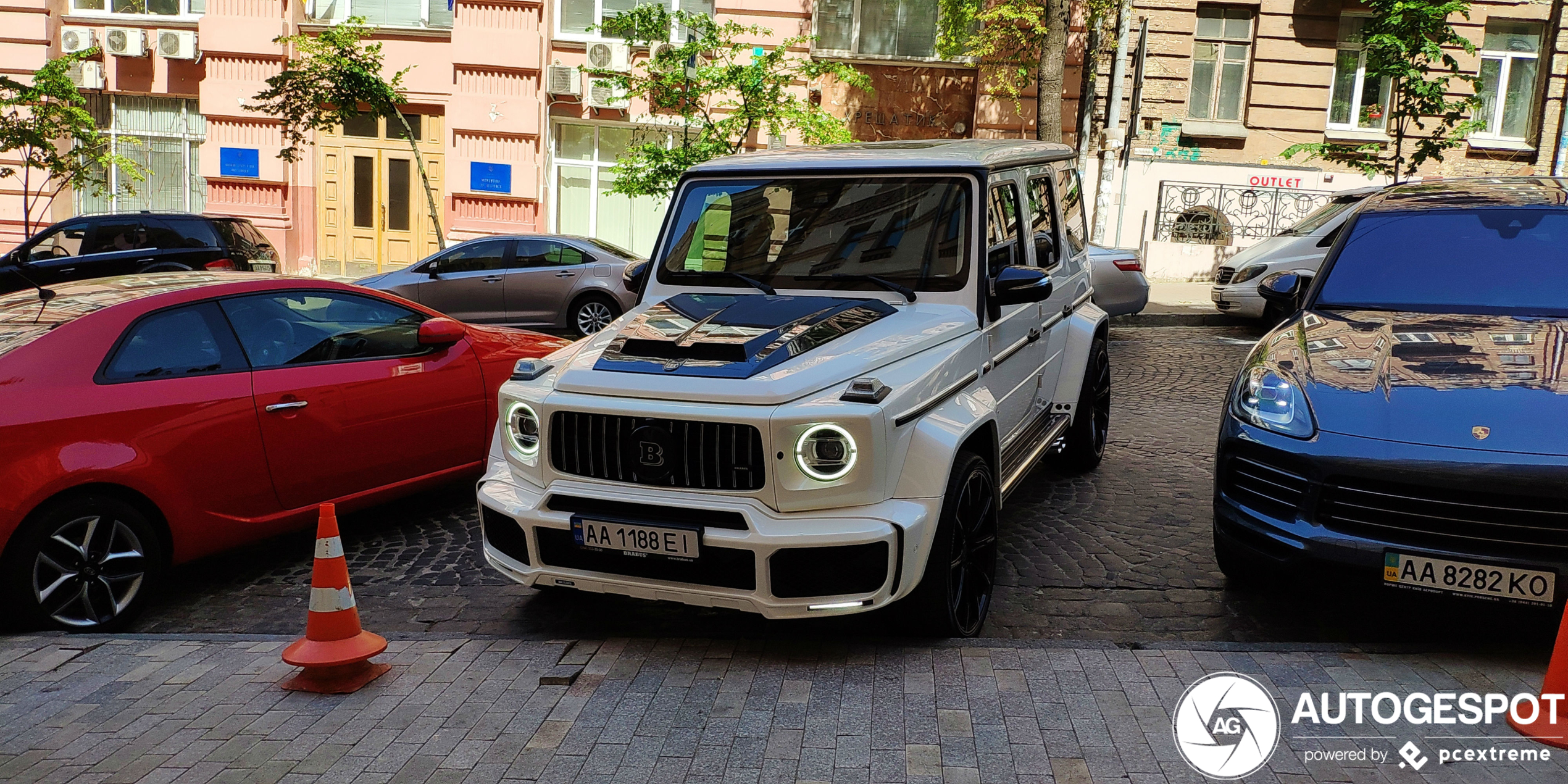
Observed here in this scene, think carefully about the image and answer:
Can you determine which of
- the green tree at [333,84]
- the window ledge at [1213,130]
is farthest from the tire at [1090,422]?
the window ledge at [1213,130]

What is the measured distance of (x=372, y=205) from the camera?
21.1 metres

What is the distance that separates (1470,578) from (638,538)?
2.89 m

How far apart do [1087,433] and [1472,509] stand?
3.24m

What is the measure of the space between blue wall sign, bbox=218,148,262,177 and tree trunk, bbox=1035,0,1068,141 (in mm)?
13419

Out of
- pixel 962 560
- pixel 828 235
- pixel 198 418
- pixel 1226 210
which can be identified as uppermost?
pixel 1226 210

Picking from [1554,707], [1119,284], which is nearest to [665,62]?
[1119,284]

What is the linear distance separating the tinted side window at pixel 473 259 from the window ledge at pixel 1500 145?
17006 millimetres

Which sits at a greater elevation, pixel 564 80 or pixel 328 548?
pixel 564 80

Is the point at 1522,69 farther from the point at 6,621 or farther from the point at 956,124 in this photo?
the point at 6,621

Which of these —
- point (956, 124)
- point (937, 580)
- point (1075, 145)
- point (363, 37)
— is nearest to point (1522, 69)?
point (1075, 145)

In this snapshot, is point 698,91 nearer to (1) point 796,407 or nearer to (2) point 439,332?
(2) point 439,332

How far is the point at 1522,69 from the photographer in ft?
67.6

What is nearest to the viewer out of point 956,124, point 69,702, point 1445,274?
point 69,702

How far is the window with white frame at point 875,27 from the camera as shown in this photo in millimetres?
20109
